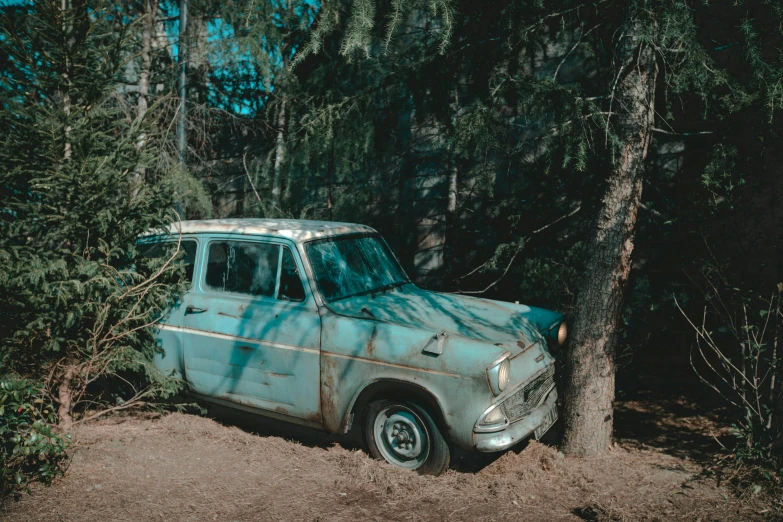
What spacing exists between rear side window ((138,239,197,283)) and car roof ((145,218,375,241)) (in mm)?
118

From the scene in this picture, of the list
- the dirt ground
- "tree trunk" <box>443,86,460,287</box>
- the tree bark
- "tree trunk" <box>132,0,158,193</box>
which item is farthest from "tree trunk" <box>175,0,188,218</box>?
the dirt ground

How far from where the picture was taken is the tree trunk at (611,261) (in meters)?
4.64

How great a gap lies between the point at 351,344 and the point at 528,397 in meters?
1.41

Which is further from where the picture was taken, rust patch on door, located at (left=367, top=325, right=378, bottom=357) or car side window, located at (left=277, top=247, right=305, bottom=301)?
car side window, located at (left=277, top=247, right=305, bottom=301)

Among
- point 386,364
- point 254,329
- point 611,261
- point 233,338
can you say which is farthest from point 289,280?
point 611,261

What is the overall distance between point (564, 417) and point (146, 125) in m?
4.60

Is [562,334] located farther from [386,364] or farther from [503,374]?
[386,364]

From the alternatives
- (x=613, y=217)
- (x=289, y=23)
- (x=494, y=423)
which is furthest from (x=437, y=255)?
(x=494, y=423)

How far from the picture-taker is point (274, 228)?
16.6 feet

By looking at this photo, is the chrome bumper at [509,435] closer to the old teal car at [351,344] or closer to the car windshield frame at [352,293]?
the old teal car at [351,344]

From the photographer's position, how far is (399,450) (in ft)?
14.3

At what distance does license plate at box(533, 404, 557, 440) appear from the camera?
→ 436cm

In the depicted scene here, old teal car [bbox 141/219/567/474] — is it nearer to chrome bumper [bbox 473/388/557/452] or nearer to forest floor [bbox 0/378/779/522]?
chrome bumper [bbox 473/388/557/452]

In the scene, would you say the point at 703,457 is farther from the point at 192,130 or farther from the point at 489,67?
the point at 192,130
